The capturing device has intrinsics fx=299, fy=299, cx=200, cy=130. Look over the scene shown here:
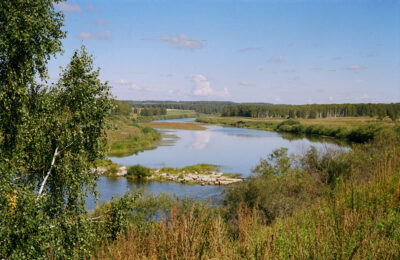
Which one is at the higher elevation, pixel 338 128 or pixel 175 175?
pixel 338 128

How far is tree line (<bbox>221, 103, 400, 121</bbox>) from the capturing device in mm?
119213

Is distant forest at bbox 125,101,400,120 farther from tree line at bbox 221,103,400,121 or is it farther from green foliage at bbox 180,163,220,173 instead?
green foliage at bbox 180,163,220,173

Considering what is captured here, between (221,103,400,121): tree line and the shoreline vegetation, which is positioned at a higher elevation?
(221,103,400,121): tree line

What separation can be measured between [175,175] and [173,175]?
0.84 ft

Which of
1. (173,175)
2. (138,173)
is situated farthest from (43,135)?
(173,175)

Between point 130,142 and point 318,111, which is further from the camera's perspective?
point 318,111

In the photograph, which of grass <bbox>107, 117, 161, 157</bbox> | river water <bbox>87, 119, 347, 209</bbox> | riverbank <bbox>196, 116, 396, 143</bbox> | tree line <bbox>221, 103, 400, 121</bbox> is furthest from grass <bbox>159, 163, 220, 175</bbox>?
tree line <bbox>221, 103, 400, 121</bbox>

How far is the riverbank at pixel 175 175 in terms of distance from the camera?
3650 centimetres

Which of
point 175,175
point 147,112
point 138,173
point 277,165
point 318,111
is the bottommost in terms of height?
point 175,175

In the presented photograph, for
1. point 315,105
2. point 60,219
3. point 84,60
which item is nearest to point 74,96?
point 84,60

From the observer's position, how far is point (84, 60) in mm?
11008

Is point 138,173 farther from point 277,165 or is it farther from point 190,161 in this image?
point 277,165

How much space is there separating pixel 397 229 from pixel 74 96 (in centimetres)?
990

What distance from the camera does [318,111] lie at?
15250 cm
